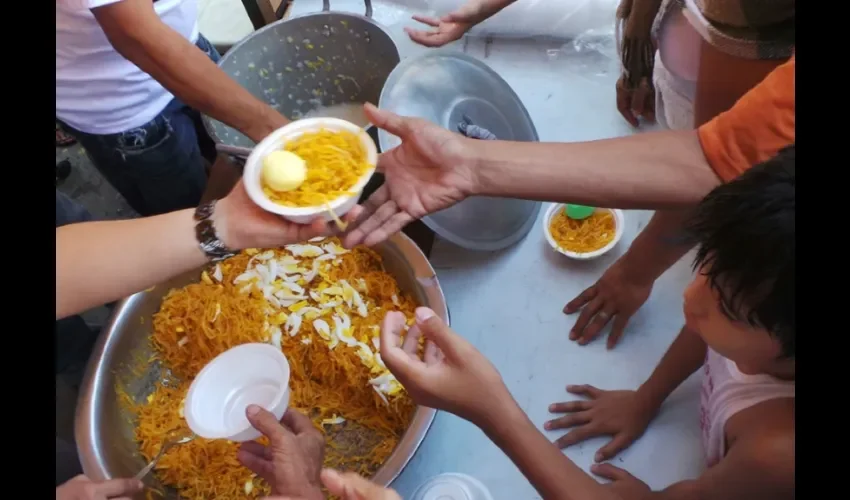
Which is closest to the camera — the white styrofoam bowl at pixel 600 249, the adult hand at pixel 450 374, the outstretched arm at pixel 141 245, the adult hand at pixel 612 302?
the adult hand at pixel 450 374

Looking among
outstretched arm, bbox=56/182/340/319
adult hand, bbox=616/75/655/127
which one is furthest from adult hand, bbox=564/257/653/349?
outstretched arm, bbox=56/182/340/319

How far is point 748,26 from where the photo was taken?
0.87m

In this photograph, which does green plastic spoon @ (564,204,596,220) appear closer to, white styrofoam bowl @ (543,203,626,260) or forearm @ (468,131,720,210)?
white styrofoam bowl @ (543,203,626,260)

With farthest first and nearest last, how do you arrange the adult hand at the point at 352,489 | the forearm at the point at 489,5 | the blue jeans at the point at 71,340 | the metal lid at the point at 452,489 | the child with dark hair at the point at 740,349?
the forearm at the point at 489,5, the blue jeans at the point at 71,340, the metal lid at the point at 452,489, the adult hand at the point at 352,489, the child with dark hair at the point at 740,349

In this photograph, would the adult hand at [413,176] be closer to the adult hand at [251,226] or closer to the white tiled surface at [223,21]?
the adult hand at [251,226]

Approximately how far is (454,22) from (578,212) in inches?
24.7

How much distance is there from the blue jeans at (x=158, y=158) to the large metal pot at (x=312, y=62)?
14cm

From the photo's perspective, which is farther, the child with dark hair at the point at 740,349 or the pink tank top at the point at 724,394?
the pink tank top at the point at 724,394

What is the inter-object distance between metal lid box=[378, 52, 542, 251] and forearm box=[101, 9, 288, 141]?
0.25 meters

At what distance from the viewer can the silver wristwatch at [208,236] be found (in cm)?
99

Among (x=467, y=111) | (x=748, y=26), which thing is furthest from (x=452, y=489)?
(x=748, y=26)

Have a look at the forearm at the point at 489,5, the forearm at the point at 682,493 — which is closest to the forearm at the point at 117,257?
the forearm at the point at 682,493

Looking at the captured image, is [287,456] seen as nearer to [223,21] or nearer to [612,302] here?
[612,302]
